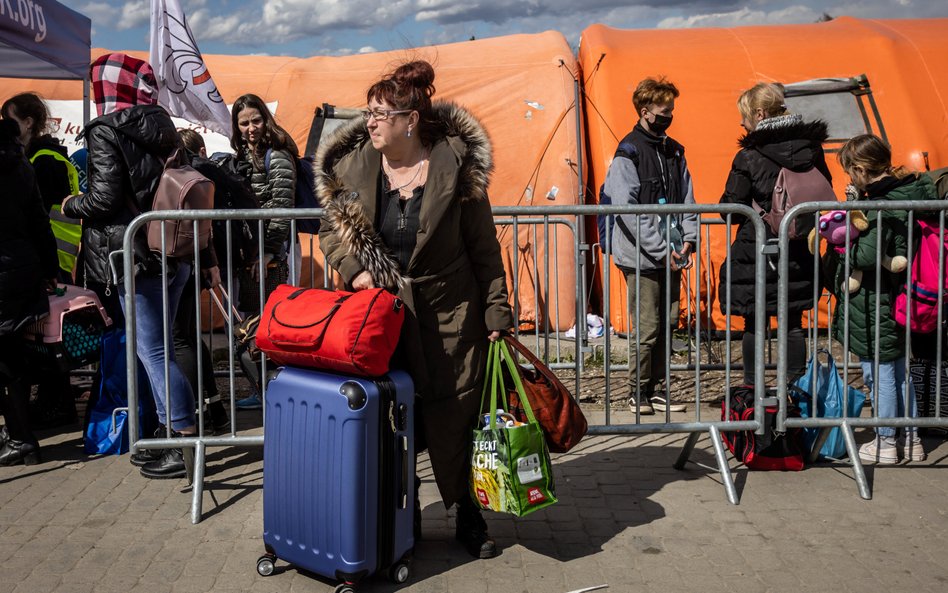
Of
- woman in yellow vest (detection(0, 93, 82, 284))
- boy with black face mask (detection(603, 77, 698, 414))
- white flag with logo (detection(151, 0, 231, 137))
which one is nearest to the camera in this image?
boy with black face mask (detection(603, 77, 698, 414))

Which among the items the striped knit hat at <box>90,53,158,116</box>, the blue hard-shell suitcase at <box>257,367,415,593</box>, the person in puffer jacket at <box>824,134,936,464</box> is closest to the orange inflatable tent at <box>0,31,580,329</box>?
the striped knit hat at <box>90,53,158,116</box>

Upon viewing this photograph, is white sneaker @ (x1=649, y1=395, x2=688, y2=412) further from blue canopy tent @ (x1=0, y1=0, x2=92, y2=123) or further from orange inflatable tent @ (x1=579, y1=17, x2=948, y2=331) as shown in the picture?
blue canopy tent @ (x1=0, y1=0, x2=92, y2=123)

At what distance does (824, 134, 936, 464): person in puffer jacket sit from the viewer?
17.5ft

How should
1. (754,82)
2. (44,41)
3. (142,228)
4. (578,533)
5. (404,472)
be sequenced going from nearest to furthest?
(404,472) → (578,533) → (142,228) → (44,41) → (754,82)

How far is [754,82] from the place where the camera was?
31.3 ft

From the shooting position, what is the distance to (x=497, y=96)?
32.0 feet

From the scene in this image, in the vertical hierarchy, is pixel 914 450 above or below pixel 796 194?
below

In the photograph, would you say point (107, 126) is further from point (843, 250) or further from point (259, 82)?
point (259, 82)

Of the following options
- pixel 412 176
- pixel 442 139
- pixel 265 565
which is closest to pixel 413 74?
pixel 442 139

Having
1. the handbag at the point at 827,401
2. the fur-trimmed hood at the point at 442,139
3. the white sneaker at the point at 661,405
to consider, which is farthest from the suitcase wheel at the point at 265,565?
the white sneaker at the point at 661,405

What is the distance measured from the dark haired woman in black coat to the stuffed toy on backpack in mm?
4214

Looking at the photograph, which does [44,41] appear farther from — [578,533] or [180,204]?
[578,533]

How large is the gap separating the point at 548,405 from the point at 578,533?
2.50 feet

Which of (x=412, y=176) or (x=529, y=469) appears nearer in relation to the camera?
(x=529, y=469)
